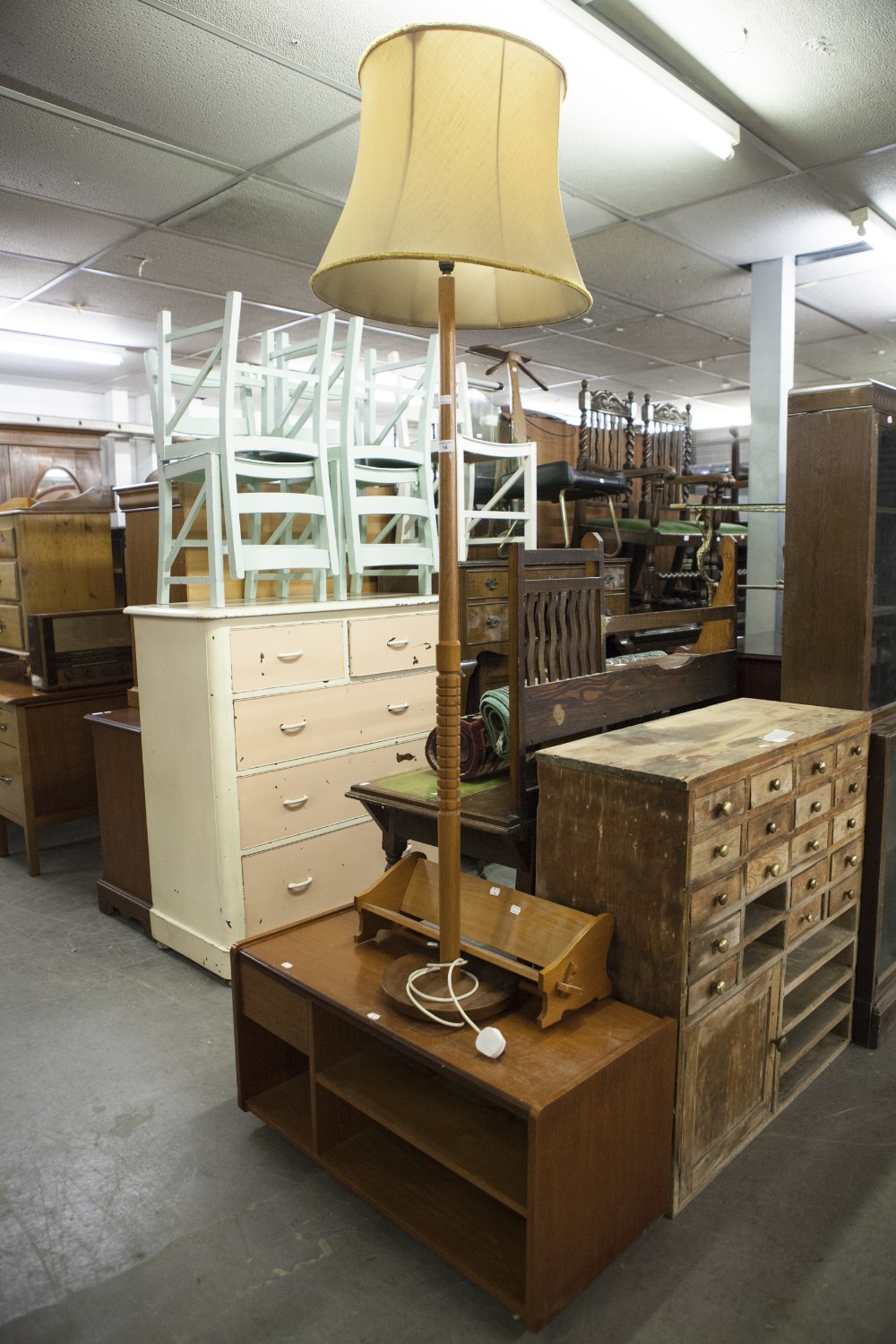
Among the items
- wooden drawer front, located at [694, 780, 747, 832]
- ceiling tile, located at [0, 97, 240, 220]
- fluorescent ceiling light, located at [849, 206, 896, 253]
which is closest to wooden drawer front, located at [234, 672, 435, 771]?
wooden drawer front, located at [694, 780, 747, 832]

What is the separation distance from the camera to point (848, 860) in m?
2.30

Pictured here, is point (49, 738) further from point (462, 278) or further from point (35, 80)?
point (462, 278)

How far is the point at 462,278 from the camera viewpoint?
1.72 metres

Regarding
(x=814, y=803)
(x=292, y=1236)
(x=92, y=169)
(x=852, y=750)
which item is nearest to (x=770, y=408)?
(x=852, y=750)

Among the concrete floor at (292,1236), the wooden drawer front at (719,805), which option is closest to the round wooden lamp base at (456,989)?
the concrete floor at (292,1236)

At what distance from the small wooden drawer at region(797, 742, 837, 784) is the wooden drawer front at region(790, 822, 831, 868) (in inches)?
4.9

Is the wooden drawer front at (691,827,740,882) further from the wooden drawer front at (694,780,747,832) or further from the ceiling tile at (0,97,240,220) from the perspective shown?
the ceiling tile at (0,97,240,220)

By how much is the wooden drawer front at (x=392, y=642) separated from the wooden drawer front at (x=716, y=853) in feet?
5.31

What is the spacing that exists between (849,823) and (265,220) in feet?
12.5

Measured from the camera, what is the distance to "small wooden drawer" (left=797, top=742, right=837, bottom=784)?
6.72 ft

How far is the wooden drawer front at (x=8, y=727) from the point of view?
12.7ft

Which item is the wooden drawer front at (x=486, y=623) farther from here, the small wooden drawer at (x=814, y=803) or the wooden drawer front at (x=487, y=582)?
the small wooden drawer at (x=814, y=803)

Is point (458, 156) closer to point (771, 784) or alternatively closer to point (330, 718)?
point (771, 784)

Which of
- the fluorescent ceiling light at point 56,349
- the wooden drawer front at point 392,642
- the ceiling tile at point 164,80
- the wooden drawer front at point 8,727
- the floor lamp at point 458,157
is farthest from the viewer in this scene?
the fluorescent ceiling light at point 56,349
